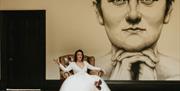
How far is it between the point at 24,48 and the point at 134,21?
3.06 metres

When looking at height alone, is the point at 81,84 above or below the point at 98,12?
below

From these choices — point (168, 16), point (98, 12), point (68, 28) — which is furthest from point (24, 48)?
point (168, 16)

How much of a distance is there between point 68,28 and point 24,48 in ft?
4.39

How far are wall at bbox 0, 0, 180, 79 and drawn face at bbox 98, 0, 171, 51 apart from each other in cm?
35

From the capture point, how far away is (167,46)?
447 inches

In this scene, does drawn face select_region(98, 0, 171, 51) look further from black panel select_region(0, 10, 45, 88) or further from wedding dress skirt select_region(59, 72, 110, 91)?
wedding dress skirt select_region(59, 72, 110, 91)

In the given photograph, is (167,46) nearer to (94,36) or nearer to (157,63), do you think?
(157,63)

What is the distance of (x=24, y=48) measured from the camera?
1180cm

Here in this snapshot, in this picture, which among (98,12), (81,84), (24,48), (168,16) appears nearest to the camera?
(81,84)

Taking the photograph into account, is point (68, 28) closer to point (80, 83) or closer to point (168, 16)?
point (168, 16)

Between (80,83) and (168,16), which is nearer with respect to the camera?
(80,83)

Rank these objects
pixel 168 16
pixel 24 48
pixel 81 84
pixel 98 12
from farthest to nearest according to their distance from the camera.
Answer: pixel 24 48
pixel 98 12
pixel 168 16
pixel 81 84

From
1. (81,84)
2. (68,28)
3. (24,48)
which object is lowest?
(81,84)

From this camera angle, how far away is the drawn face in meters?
11.3
